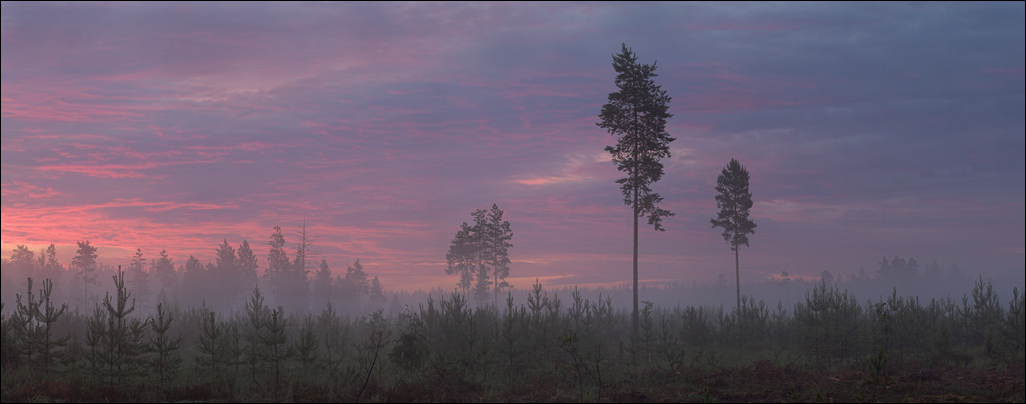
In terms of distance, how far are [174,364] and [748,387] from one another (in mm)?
20363

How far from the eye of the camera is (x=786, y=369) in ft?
71.7

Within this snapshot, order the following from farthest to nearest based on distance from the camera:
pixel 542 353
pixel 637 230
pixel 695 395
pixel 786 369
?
pixel 637 230, pixel 542 353, pixel 786 369, pixel 695 395

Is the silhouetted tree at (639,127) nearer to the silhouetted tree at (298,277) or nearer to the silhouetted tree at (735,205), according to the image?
the silhouetted tree at (735,205)

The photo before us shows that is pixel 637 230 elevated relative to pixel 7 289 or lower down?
elevated

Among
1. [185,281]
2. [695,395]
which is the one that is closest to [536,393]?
[695,395]

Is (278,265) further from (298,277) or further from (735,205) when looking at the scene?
(735,205)

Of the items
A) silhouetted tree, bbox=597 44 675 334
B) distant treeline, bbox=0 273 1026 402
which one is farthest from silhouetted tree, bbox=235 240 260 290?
silhouetted tree, bbox=597 44 675 334

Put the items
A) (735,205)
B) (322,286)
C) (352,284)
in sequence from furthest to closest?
(352,284) → (322,286) → (735,205)

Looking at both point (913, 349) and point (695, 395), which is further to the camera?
point (913, 349)

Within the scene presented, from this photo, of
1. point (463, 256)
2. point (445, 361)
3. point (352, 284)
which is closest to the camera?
point (445, 361)

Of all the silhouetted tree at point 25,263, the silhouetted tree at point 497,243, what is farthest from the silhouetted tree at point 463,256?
the silhouetted tree at point 25,263

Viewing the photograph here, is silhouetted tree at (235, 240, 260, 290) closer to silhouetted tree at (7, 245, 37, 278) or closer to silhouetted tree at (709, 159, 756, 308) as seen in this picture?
silhouetted tree at (7, 245, 37, 278)

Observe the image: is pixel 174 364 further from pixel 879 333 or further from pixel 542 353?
pixel 879 333

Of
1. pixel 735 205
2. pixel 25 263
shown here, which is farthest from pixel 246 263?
pixel 735 205
